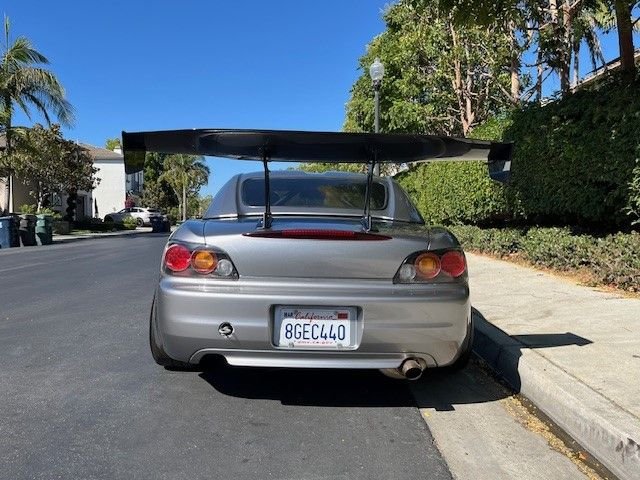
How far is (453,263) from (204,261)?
1.49 metres

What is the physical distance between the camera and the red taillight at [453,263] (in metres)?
3.71

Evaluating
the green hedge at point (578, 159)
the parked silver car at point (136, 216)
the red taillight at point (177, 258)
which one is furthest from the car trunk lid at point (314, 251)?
the parked silver car at point (136, 216)

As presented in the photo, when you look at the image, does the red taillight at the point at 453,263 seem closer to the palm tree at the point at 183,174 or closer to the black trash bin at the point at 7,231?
the black trash bin at the point at 7,231

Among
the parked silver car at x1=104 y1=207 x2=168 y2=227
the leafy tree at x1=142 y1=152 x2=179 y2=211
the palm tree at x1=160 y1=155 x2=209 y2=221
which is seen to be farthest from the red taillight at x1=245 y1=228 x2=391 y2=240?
the palm tree at x1=160 y1=155 x2=209 y2=221

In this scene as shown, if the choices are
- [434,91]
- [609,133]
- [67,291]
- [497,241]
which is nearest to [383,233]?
[609,133]

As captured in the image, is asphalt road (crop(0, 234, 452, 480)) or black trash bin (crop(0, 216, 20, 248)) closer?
asphalt road (crop(0, 234, 452, 480))

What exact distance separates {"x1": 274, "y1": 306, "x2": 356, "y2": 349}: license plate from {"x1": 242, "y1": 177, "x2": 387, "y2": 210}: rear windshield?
1144 millimetres

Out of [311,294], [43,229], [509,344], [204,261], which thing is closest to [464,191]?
[509,344]

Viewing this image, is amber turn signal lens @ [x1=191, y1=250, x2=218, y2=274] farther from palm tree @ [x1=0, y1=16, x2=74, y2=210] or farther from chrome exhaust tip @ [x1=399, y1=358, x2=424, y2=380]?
palm tree @ [x1=0, y1=16, x2=74, y2=210]

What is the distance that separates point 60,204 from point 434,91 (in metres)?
32.9

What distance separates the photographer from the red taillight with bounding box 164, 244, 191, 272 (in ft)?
12.0

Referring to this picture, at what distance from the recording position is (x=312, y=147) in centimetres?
413

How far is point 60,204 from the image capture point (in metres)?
44.0

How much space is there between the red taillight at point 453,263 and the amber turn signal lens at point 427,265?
0.05m
